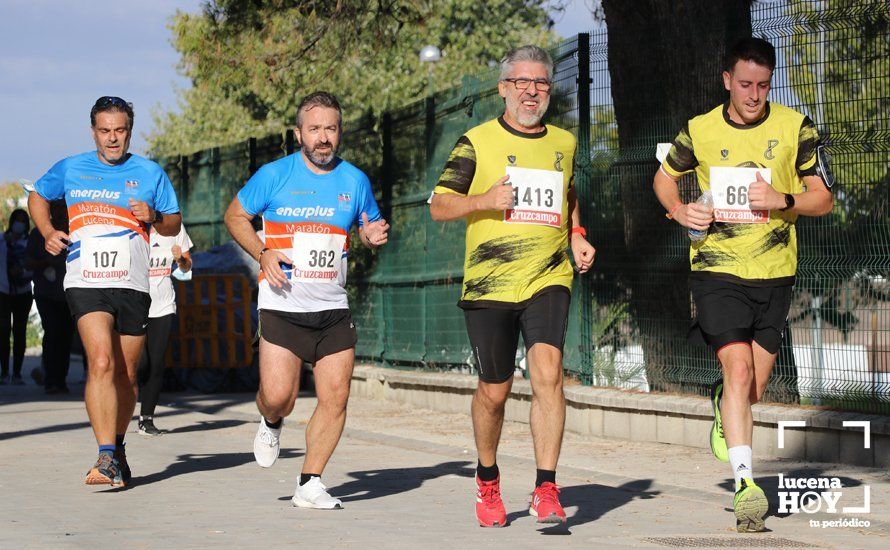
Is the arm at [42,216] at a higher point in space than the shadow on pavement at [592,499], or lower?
higher

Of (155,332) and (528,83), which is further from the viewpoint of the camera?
(155,332)

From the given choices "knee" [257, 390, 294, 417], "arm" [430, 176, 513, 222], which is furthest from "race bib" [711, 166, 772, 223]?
"knee" [257, 390, 294, 417]

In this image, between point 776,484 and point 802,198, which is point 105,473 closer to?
point 776,484

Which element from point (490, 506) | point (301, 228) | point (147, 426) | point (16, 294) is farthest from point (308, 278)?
point (16, 294)

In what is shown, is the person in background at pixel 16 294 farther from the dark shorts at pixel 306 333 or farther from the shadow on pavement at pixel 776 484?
the shadow on pavement at pixel 776 484

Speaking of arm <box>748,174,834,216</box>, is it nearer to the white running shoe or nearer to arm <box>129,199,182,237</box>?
the white running shoe

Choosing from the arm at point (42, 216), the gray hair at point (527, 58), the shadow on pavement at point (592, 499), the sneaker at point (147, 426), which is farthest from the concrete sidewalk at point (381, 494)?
the gray hair at point (527, 58)

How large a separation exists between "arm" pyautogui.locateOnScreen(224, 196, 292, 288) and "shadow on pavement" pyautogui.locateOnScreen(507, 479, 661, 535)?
1713 mm

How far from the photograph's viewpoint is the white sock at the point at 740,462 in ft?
24.4

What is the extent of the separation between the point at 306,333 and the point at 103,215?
1.75 metres

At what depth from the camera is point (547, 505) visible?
7.32 metres

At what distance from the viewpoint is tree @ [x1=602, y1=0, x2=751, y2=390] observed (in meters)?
11.6

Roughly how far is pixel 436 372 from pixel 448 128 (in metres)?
2.40

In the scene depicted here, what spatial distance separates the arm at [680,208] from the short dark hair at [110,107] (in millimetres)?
3221
